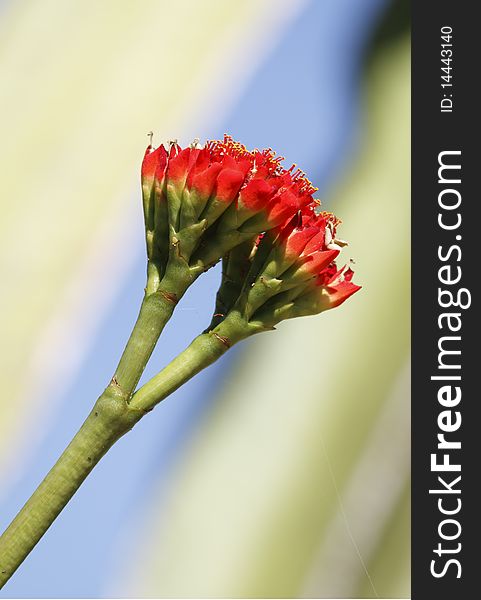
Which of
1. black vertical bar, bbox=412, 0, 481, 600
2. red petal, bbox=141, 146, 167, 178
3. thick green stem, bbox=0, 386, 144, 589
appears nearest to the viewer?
thick green stem, bbox=0, 386, 144, 589

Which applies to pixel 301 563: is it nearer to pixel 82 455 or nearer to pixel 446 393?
pixel 446 393

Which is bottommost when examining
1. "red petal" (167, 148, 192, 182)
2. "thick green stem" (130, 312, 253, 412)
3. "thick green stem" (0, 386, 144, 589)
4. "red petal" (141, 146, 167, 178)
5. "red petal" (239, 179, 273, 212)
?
"thick green stem" (0, 386, 144, 589)

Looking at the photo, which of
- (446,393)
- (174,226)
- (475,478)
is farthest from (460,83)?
(174,226)

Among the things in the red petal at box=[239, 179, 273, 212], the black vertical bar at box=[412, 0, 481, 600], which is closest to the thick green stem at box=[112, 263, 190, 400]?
the red petal at box=[239, 179, 273, 212]

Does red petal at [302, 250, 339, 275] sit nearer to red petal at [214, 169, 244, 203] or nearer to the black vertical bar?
red petal at [214, 169, 244, 203]

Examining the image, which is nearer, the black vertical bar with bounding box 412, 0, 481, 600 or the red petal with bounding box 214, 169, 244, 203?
the red petal with bounding box 214, 169, 244, 203

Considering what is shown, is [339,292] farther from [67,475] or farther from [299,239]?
[67,475]

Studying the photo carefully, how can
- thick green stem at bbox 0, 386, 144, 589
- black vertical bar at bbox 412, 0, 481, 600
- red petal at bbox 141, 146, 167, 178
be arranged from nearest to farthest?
thick green stem at bbox 0, 386, 144, 589
red petal at bbox 141, 146, 167, 178
black vertical bar at bbox 412, 0, 481, 600
